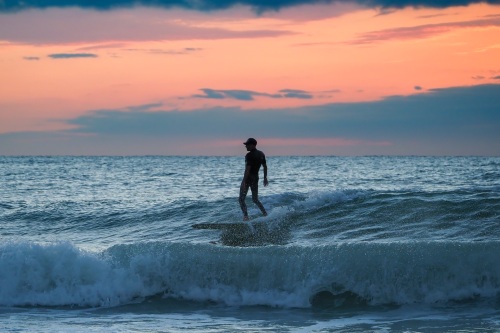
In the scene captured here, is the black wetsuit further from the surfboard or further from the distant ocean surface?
the distant ocean surface

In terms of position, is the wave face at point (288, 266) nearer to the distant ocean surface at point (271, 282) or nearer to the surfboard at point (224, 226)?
the distant ocean surface at point (271, 282)

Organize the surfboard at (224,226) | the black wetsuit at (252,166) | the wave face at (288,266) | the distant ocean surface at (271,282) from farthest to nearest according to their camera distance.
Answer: the black wetsuit at (252,166)
the surfboard at (224,226)
the wave face at (288,266)
the distant ocean surface at (271,282)

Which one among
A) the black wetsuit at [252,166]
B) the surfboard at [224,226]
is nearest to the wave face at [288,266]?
the surfboard at [224,226]

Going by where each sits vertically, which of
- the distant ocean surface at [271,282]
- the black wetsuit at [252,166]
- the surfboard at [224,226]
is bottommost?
the distant ocean surface at [271,282]

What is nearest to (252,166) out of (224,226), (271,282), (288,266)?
(224,226)

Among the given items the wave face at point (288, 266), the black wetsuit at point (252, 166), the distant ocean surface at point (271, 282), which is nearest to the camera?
the distant ocean surface at point (271, 282)

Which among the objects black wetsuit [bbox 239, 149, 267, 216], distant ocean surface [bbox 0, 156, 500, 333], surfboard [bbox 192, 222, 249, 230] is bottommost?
distant ocean surface [bbox 0, 156, 500, 333]

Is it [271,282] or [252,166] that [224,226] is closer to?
[252,166]

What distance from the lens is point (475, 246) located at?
10.5 meters

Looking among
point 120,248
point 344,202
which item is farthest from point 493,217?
point 120,248

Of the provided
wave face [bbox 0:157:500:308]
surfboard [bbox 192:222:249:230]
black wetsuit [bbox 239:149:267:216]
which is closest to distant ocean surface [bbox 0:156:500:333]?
wave face [bbox 0:157:500:308]

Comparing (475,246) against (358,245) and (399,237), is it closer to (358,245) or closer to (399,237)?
(358,245)

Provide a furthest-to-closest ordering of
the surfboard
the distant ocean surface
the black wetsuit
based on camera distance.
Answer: the black wetsuit
the surfboard
the distant ocean surface

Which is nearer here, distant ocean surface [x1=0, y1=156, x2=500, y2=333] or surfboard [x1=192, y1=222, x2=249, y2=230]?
distant ocean surface [x1=0, y1=156, x2=500, y2=333]
